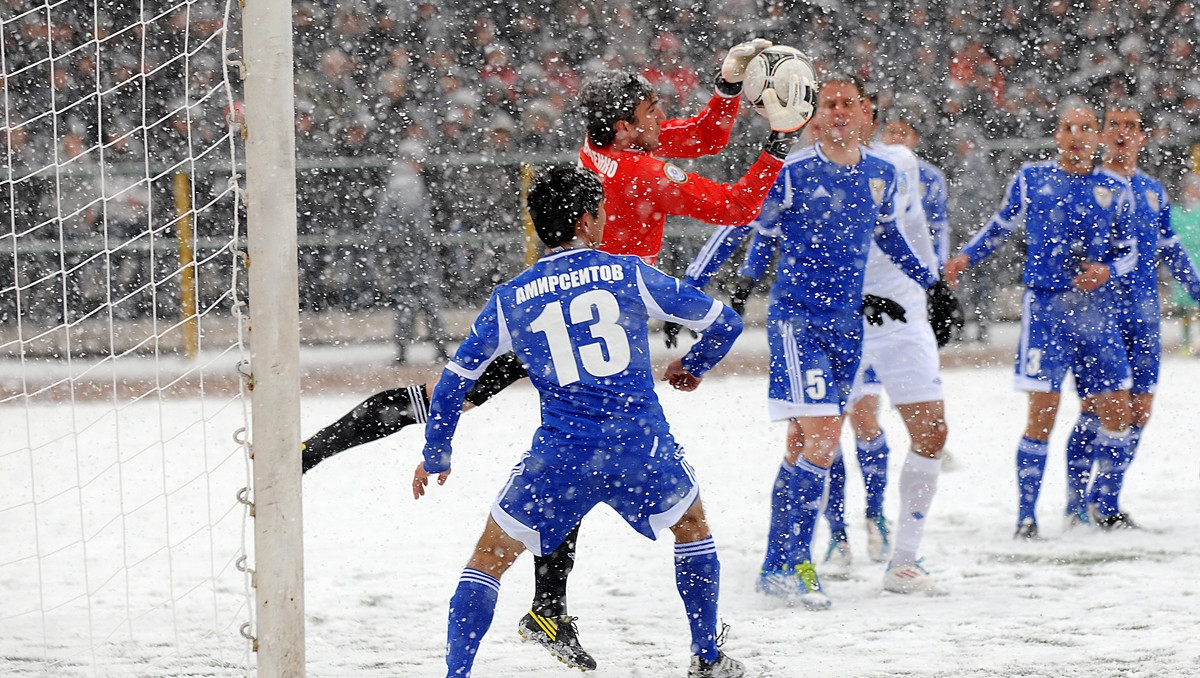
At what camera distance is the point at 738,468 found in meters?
7.39

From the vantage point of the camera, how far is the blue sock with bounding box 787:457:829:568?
4.77 metres

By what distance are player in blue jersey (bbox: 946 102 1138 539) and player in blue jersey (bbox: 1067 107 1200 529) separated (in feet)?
0.32

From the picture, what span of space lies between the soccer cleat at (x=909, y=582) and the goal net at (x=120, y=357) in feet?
7.64

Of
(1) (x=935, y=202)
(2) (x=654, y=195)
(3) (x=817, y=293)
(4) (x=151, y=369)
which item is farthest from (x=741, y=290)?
(4) (x=151, y=369)

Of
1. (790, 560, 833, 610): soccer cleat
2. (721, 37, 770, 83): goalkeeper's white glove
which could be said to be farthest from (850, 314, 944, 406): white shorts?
(721, 37, 770, 83): goalkeeper's white glove

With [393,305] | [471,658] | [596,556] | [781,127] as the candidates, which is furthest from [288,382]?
[393,305]

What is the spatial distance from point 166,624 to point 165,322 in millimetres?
6506

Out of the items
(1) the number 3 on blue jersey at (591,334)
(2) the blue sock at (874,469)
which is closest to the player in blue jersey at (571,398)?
(1) the number 3 on blue jersey at (591,334)

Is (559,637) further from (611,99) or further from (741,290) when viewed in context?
(611,99)

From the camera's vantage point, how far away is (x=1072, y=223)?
573 cm

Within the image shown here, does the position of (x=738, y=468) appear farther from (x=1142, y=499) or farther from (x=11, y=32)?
(x=11, y=32)

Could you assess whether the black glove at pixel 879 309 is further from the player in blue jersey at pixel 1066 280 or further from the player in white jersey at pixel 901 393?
the player in blue jersey at pixel 1066 280

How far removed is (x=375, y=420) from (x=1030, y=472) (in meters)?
2.94

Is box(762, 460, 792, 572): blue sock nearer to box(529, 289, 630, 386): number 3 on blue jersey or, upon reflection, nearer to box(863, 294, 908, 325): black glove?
box(863, 294, 908, 325): black glove
